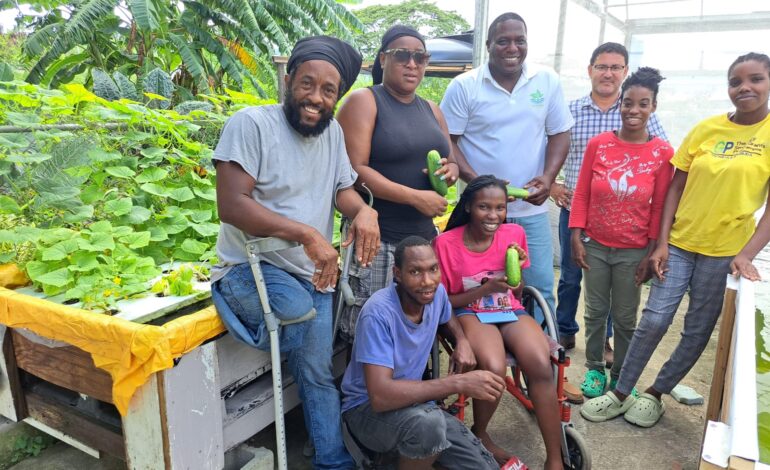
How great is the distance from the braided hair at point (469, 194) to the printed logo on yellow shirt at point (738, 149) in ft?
3.53

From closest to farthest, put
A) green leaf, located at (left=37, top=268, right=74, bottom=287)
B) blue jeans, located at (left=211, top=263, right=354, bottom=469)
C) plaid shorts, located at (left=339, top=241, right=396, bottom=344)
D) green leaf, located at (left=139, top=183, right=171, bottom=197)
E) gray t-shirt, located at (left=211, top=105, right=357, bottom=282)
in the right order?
gray t-shirt, located at (left=211, top=105, right=357, bottom=282)
blue jeans, located at (left=211, top=263, right=354, bottom=469)
green leaf, located at (left=37, top=268, right=74, bottom=287)
plaid shorts, located at (left=339, top=241, right=396, bottom=344)
green leaf, located at (left=139, top=183, right=171, bottom=197)

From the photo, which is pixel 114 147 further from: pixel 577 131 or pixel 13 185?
pixel 577 131

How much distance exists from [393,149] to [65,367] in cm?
176

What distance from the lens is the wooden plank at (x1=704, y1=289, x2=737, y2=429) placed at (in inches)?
103

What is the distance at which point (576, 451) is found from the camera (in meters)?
2.61

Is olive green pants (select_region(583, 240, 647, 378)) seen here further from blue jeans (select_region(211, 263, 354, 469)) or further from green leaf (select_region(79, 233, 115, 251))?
green leaf (select_region(79, 233, 115, 251))

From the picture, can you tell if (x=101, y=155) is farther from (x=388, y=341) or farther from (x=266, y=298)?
(x=388, y=341)

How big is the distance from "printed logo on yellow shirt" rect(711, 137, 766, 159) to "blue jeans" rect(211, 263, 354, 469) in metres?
2.09

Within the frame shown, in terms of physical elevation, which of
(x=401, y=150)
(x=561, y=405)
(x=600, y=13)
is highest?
(x=600, y=13)

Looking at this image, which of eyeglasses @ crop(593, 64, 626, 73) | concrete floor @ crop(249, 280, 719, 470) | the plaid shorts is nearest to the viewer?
the plaid shorts

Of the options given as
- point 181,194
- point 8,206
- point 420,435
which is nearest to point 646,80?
point 420,435

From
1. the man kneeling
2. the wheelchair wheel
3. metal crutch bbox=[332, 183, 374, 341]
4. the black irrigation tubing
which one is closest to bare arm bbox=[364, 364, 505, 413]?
the man kneeling

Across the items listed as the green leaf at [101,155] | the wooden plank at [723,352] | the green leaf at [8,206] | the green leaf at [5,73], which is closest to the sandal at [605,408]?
the wooden plank at [723,352]

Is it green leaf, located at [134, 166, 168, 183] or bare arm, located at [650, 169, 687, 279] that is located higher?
green leaf, located at [134, 166, 168, 183]
